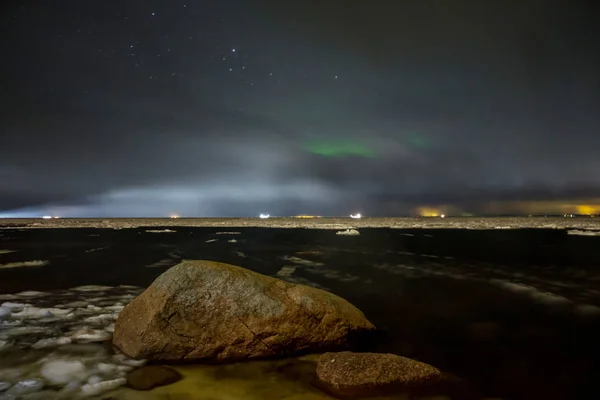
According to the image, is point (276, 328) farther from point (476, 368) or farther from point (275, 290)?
point (476, 368)

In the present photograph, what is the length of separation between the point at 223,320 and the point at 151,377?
5.05 feet

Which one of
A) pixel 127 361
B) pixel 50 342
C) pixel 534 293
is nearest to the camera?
pixel 127 361

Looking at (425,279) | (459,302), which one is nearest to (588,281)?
(425,279)

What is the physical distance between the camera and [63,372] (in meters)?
6.22

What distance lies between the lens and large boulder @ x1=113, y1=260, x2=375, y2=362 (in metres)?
6.83

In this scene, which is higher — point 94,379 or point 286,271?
point 94,379

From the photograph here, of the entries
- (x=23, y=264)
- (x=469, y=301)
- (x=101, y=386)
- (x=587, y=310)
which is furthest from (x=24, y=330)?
(x=23, y=264)

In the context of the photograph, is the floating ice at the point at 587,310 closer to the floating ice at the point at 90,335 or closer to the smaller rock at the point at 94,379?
the smaller rock at the point at 94,379

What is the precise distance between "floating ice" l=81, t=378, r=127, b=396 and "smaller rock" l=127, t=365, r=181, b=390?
144 mm

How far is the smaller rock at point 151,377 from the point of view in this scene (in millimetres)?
5789

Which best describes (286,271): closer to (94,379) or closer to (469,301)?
(469,301)

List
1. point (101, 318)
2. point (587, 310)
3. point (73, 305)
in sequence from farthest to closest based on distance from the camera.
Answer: point (587, 310) < point (73, 305) < point (101, 318)

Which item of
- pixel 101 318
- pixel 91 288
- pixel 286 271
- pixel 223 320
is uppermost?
pixel 223 320

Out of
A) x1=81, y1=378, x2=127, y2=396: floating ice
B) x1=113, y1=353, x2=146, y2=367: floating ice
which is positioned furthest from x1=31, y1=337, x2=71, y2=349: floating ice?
x1=81, y1=378, x2=127, y2=396: floating ice
